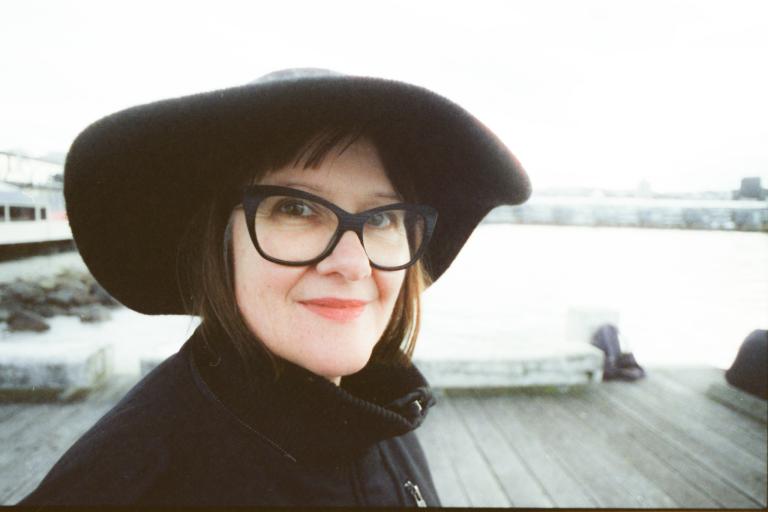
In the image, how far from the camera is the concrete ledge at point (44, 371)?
1.87 meters

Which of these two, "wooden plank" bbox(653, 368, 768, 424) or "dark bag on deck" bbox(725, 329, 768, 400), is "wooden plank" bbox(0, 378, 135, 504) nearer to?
"wooden plank" bbox(653, 368, 768, 424)

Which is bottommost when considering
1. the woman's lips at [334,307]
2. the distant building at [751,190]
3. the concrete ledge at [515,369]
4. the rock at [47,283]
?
the rock at [47,283]

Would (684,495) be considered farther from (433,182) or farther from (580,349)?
(433,182)

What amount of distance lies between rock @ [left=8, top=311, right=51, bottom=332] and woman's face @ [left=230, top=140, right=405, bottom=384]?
4.33 metres

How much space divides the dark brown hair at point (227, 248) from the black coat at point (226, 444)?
0.10ft

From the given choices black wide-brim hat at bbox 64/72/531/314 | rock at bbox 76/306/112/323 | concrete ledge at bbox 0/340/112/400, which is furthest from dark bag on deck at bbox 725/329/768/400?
rock at bbox 76/306/112/323

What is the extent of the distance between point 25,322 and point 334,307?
4.57 meters

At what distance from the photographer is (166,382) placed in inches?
23.2

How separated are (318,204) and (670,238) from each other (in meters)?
6.46

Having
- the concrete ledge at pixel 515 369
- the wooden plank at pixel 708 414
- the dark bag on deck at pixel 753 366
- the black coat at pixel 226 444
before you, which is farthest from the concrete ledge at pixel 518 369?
the black coat at pixel 226 444

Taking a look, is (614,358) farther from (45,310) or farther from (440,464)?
(45,310)

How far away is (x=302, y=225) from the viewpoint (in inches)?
23.5

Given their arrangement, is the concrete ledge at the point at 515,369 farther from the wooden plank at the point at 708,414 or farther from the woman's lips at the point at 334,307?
the woman's lips at the point at 334,307

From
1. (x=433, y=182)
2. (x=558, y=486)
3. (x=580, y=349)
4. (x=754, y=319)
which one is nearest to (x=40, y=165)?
(x=433, y=182)
